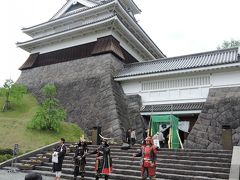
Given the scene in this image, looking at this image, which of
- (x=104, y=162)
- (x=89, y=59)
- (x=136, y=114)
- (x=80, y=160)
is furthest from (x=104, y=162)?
(x=89, y=59)

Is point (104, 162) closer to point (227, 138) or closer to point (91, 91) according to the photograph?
point (227, 138)

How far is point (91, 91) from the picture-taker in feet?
65.6

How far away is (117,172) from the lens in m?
10.6

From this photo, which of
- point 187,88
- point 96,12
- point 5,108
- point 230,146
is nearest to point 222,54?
point 187,88

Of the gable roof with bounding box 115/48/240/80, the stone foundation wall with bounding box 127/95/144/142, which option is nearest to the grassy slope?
the stone foundation wall with bounding box 127/95/144/142

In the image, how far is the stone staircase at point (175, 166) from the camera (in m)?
9.40

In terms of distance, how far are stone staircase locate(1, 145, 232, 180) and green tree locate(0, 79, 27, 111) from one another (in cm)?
903

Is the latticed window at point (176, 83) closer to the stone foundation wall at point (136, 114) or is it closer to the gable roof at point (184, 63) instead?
the gable roof at point (184, 63)

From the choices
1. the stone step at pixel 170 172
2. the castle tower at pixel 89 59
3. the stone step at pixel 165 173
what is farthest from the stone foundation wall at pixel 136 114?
the stone step at pixel 165 173

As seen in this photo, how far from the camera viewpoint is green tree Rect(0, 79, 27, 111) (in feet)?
65.7

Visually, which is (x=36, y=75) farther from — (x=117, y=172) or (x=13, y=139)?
(x=117, y=172)

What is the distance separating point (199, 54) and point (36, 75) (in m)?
14.8

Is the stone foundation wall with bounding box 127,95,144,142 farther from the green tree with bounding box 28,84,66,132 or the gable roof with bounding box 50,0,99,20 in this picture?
the gable roof with bounding box 50,0,99,20

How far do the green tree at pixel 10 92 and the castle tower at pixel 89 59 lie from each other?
2938 mm
